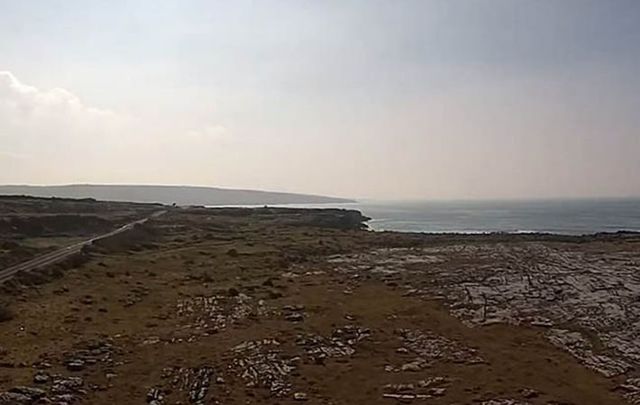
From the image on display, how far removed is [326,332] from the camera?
26.3 metres

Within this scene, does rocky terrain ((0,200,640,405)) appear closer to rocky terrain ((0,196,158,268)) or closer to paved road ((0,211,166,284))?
paved road ((0,211,166,284))

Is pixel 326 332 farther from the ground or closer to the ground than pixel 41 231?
closer to the ground

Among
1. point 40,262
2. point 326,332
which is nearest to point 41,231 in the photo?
point 40,262

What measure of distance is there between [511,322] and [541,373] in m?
7.35

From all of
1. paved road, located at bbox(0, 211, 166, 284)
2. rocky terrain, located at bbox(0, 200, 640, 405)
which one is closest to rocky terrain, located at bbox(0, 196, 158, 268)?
paved road, located at bbox(0, 211, 166, 284)

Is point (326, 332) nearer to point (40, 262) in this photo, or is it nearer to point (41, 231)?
point (40, 262)

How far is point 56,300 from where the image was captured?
3005 centimetres

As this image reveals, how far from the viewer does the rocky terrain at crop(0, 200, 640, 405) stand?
19.3 m

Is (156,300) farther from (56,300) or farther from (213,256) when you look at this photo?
(213,256)

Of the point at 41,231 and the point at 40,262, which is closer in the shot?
the point at 40,262

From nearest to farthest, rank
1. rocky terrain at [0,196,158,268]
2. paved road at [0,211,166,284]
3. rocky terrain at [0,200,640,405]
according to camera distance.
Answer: rocky terrain at [0,200,640,405], paved road at [0,211,166,284], rocky terrain at [0,196,158,268]

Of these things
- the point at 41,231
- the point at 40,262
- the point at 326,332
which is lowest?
the point at 326,332

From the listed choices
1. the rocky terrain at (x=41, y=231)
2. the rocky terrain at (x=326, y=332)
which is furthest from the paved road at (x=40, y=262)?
the rocky terrain at (x=326, y=332)

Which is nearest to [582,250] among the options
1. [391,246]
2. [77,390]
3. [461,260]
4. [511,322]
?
[461,260]
